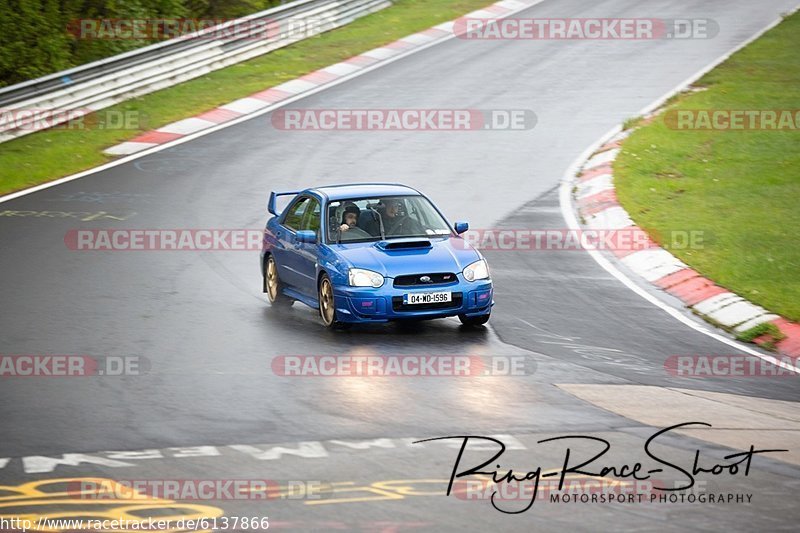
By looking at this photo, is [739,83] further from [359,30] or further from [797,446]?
[797,446]

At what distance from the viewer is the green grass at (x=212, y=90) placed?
74.5 ft

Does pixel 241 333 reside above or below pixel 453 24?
below

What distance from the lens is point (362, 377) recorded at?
11.2 meters

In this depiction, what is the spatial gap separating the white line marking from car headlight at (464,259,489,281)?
7.77 ft

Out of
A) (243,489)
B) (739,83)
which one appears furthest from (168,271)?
(739,83)

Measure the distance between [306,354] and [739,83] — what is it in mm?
17439

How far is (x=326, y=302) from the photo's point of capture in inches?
533

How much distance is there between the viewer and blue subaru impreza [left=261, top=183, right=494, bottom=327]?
1295cm

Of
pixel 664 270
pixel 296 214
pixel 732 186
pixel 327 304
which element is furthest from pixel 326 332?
pixel 732 186
